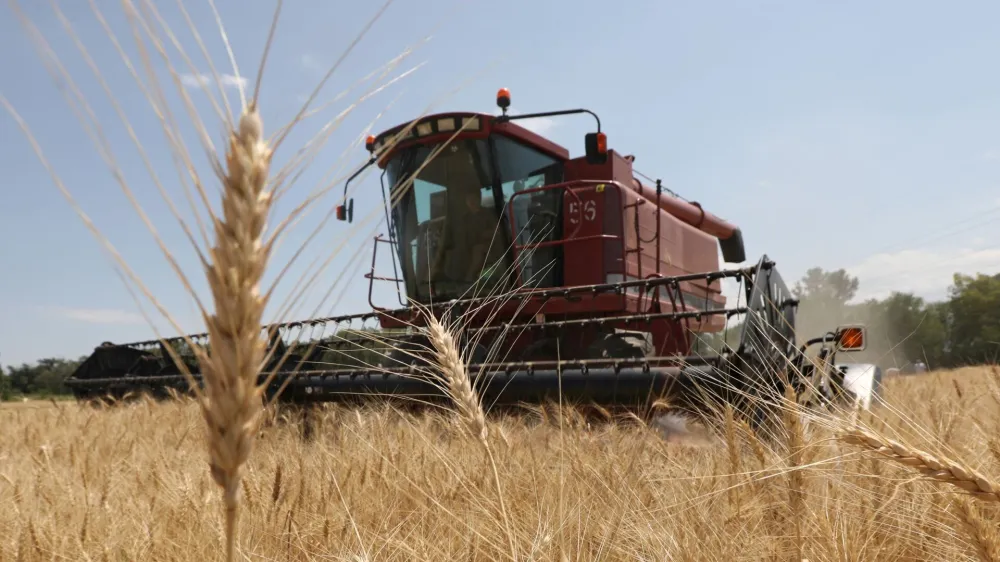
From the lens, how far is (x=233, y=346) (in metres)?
0.61

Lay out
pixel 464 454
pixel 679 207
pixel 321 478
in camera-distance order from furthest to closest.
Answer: pixel 679 207
pixel 464 454
pixel 321 478

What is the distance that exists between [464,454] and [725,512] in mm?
908

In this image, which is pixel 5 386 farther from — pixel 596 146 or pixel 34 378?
pixel 596 146

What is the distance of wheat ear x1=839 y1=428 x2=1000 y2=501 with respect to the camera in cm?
81

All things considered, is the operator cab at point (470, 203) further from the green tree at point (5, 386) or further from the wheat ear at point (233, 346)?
the green tree at point (5, 386)

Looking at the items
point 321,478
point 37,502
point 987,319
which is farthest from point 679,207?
point 987,319

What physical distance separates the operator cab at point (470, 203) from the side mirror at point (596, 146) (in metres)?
0.94

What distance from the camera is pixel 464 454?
2.12 metres

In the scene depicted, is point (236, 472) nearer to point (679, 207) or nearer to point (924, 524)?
point (924, 524)

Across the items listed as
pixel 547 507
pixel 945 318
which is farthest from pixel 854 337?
pixel 945 318

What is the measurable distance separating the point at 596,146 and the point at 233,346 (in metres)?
4.14

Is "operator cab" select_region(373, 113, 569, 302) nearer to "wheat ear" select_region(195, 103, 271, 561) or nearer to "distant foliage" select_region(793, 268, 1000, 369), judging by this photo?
"wheat ear" select_region(195, 103, 271, 561)

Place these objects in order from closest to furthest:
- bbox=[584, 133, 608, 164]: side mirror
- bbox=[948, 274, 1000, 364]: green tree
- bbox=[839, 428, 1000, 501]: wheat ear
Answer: bbox=[839, 428, 1000, 501]: wheat ear → bbox=[584, 133, 608, 164]: side mirror → bbox=[948, 274, 1000, 364]: green tree

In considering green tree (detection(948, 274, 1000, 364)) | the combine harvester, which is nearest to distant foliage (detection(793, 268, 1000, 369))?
green tree (detection(948, 274, 1000, 364))
